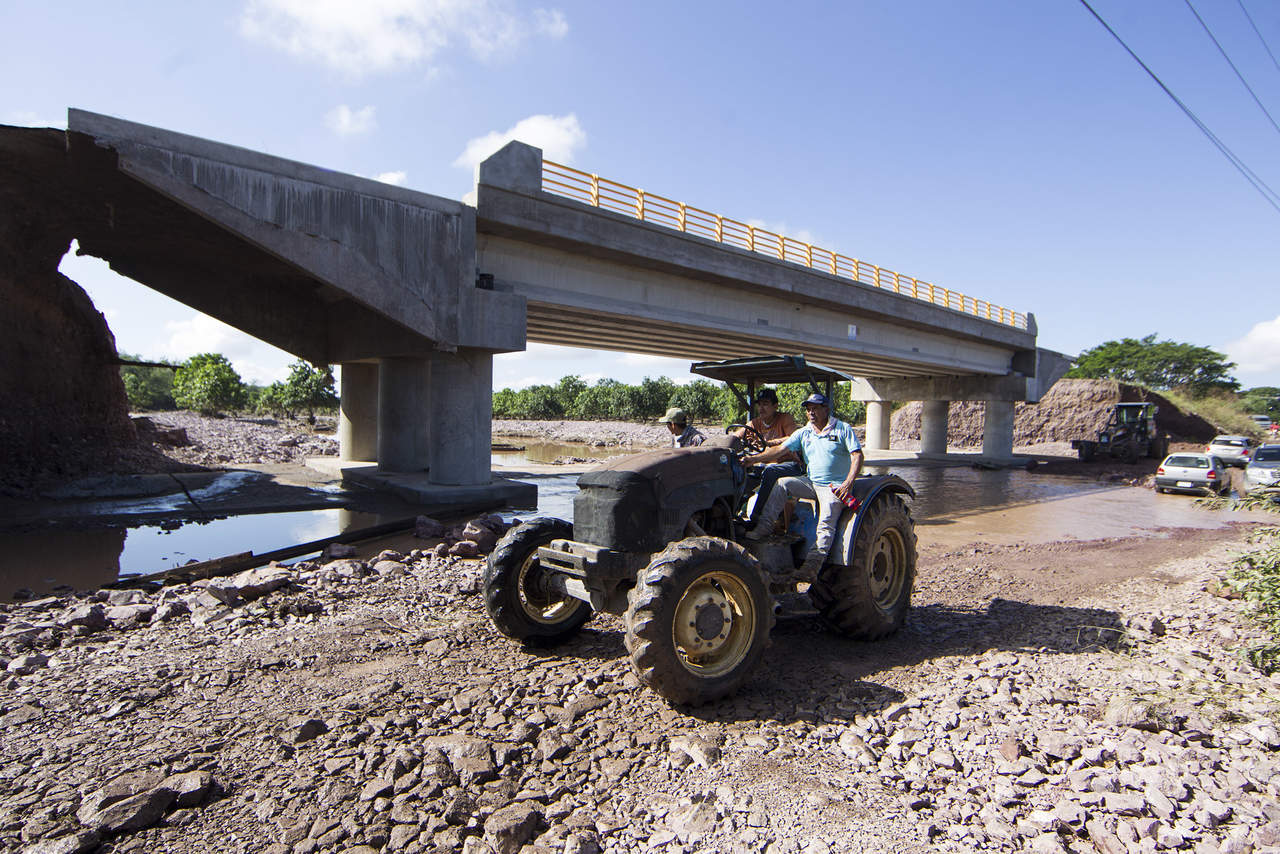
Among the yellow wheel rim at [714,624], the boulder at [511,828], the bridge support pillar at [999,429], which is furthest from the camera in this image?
the bridge support pillar at [999,429]

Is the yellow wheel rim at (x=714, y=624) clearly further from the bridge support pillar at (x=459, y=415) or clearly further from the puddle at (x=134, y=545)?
the bridge support pillar at (x=459, y=415)

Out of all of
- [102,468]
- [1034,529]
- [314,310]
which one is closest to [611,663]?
[1034,529]

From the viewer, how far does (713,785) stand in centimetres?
332

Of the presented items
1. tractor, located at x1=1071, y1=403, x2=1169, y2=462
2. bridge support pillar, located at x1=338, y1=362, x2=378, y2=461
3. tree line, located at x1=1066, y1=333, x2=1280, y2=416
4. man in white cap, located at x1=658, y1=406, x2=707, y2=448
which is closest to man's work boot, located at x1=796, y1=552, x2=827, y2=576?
man in white cap, located at x1=658, y1=406, x2=707, y2=448

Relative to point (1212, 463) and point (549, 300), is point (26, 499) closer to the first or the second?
point (549, 300)

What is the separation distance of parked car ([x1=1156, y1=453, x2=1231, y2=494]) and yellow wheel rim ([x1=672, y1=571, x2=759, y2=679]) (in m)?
19.9

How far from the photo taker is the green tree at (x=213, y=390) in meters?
43.4

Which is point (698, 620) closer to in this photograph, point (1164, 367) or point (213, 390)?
point (213, 390)

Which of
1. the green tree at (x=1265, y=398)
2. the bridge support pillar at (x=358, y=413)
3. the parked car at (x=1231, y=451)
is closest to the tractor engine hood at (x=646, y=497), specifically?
the bridge support pillar at (x=358, y=413)

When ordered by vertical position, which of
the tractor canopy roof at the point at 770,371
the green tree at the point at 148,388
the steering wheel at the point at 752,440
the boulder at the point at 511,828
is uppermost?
Result: the green tree at the point at 148,388

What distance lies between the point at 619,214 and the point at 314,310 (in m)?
9.07

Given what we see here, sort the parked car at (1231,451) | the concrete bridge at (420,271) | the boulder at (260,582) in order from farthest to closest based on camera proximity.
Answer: the parked car at (1231,451) → the concrete bridge at (420,271) → the boulder at (260,582)

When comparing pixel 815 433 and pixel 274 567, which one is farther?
pixel 274 567

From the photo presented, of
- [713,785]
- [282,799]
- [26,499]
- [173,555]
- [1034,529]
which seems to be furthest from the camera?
[1034,529]
